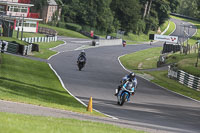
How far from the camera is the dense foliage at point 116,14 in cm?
11369

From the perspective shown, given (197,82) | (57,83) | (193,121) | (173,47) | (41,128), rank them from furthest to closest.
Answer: (173,47), (197,82), (57,83), (193,121), (41,128)

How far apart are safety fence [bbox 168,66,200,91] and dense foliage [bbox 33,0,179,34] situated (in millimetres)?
60059

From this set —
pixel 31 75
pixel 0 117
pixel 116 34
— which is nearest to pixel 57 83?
pixel 31 75

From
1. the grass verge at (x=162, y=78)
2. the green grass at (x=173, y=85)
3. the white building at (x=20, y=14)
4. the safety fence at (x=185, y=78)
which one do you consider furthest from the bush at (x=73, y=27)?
the safety fence at (x=185, y=78)

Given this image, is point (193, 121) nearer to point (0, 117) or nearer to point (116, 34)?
point (0, 117)

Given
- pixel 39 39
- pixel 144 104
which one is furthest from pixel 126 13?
pixel 144 104

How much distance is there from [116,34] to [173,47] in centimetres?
4024

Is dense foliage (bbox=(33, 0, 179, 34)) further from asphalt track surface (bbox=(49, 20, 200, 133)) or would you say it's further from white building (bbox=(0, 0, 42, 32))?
asphalt track surface (bbox=(49, 20, 200, 133))

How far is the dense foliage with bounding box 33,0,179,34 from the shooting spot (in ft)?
373

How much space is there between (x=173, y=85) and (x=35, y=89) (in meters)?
17.8

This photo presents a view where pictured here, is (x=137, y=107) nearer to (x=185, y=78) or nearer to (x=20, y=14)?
(x=185, y=78)

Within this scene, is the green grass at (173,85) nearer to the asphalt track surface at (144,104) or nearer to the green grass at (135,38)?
the asphalt track surface at (144,104)

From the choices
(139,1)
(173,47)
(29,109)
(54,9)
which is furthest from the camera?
(139,1)

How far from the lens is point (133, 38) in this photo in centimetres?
12519
